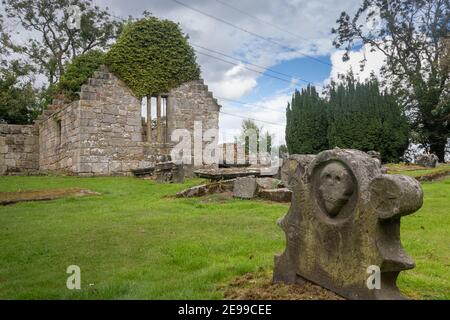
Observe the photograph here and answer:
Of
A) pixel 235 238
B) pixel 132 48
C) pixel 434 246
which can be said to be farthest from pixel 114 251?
pixel 132 48

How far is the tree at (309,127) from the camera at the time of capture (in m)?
24.8

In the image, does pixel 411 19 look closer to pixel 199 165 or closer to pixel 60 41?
pixel 199 165

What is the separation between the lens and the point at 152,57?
21.0 meters

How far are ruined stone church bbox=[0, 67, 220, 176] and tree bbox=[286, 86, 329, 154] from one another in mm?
5207

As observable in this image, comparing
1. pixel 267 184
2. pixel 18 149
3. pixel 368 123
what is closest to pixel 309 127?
pixel 368 123

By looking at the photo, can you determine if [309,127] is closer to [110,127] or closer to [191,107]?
[191,107]

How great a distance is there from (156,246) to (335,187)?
331 cm

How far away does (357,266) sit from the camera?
3.60m

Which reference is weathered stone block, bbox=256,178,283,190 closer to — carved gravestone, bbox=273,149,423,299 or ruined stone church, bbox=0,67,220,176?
carved gravestone, bbox=273,149,423,299

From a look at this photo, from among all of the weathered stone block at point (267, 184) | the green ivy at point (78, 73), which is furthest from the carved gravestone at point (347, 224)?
the green ivy at point (78, 73)

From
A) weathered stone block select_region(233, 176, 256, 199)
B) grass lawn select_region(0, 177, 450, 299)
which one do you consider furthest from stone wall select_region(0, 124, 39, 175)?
weathered stone block select_region(233, 176, 256, 199)

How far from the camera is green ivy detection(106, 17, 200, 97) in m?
20.3

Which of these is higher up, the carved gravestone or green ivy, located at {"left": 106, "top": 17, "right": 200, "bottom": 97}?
green ivy, located at {"left": 106, "top": 17, "right": 200, "bottom": 97}
